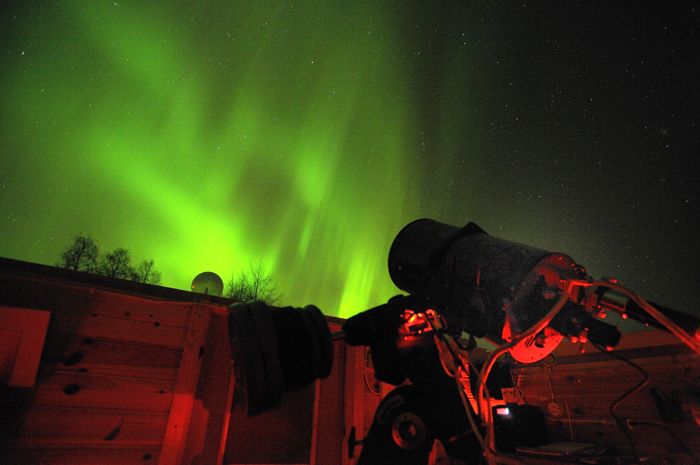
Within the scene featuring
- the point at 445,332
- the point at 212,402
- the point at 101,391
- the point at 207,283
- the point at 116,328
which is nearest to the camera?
the point at 445,332

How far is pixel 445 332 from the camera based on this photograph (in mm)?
1162

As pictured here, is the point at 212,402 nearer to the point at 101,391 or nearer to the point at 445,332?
the point at 101,391

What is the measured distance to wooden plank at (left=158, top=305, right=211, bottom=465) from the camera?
A: 229 cm

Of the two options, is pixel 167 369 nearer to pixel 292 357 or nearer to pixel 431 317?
pixel 292 357

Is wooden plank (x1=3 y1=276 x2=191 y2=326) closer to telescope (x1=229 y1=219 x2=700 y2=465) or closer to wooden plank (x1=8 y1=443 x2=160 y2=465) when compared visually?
wooden plank (x1=8 y1=443 x2=160 y2=465)

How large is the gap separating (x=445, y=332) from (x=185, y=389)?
2.15 meters

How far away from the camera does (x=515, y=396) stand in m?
3.17

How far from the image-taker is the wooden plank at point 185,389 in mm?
2291

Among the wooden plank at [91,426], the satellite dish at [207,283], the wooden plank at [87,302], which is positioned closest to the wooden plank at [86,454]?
the wooden plank at [91,426]

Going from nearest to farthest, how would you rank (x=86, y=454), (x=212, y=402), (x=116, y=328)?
(x=86, y=454)
(x=116, y=328)
(x=212, y=402)

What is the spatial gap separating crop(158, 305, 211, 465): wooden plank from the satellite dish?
276 centimetres

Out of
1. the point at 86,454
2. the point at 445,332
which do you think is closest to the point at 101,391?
the point at 86,454

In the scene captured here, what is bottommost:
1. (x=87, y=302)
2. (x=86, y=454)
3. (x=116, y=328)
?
(x=86, y=454)

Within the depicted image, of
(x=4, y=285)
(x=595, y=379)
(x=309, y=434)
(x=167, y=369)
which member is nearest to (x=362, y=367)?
(x=309, y=434)
